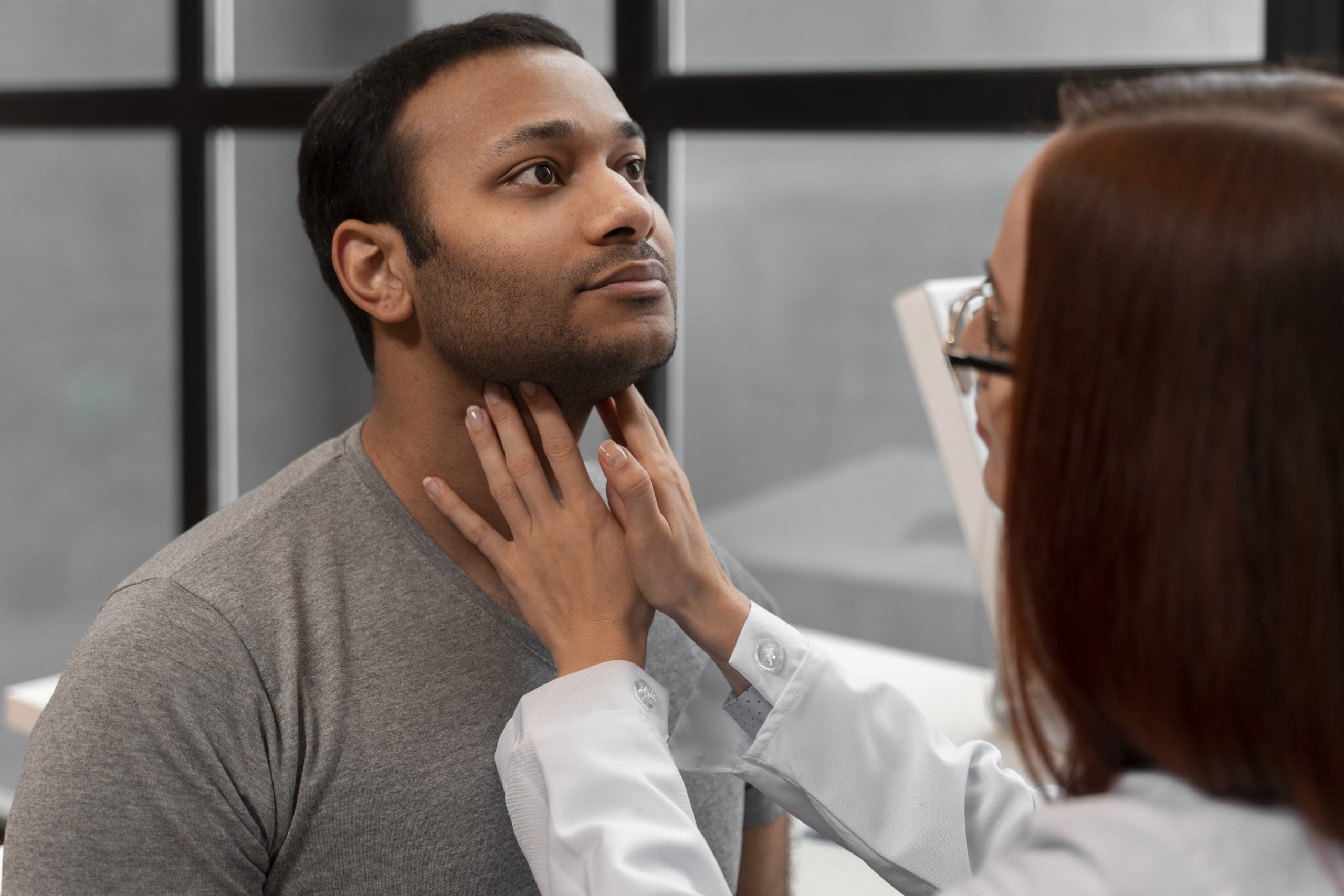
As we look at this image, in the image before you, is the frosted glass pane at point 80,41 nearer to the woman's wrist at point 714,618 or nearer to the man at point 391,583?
the man at point 391,583

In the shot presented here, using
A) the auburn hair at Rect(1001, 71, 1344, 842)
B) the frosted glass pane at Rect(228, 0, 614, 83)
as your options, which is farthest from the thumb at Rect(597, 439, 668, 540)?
the frosted glass pane at Rect(228, 0, 614, 83)

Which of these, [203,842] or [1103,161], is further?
[203,842]

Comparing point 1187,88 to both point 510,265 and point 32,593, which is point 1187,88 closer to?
point 510,265

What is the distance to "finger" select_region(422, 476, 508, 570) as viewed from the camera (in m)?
1.04

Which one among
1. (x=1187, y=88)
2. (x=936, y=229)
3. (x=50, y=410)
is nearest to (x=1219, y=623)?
(x=1187, y=88)

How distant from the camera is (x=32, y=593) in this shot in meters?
3.33

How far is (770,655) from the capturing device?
1.02 m

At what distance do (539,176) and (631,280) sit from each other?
12 centimetres

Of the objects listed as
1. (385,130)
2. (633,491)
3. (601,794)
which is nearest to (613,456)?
(633,491)

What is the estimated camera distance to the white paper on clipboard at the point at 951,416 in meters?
1.53

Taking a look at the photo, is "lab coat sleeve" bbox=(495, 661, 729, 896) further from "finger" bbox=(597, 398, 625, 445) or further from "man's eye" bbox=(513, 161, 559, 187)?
"man's eye" bbox=(513, 161, 559, 187)

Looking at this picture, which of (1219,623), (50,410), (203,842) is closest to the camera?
(1219,623)

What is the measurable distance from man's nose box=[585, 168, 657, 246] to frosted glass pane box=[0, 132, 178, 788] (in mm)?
2280

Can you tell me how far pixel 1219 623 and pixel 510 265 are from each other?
2.07 feet
